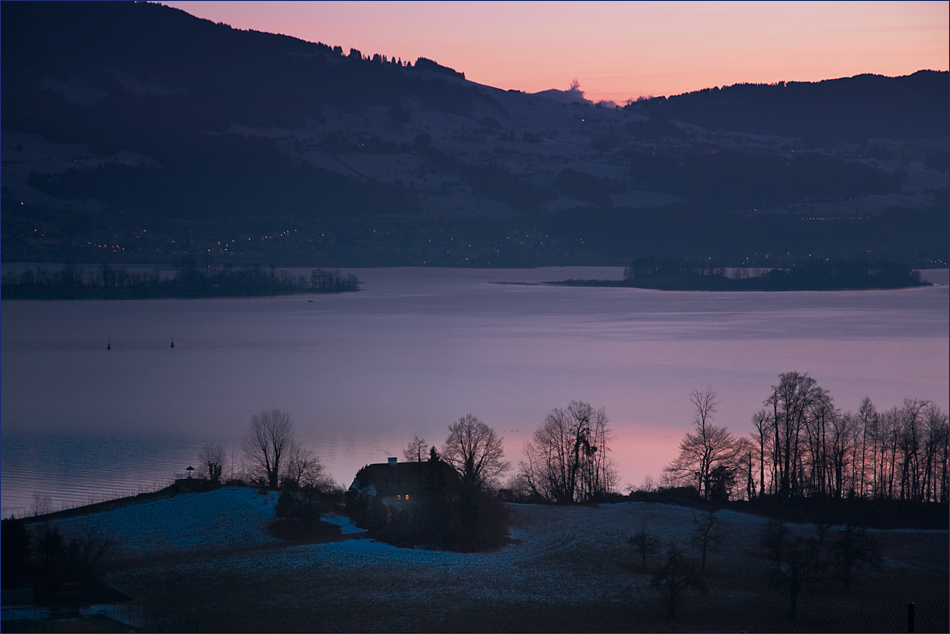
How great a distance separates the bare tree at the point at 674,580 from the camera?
35.1 ft

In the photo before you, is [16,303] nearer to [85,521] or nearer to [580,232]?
[85,521]

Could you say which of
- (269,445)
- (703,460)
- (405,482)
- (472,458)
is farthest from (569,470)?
(269,445)

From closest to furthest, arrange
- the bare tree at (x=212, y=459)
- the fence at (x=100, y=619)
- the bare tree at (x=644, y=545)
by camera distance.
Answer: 1. the fence at (x=100, y=619)
2. the bare tree at (x=644, y=545)
3. the bare tree at (x=212, y=459)

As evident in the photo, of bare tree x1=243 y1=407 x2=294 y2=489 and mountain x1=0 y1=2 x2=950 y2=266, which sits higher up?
mountain x1=0 y1=2 x2=950 y2=266

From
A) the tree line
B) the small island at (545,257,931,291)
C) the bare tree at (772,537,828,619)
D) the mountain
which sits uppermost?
the mountain

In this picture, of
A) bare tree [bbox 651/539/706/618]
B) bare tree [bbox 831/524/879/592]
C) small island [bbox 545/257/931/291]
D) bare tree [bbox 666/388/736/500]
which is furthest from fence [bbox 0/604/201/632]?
small island [bbox 545/257/931/291]

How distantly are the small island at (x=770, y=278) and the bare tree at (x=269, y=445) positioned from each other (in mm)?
71924

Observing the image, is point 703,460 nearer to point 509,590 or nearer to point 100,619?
point 509,590

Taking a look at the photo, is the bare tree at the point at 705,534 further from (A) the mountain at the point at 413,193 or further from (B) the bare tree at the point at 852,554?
(A) the mountain at the point at 413,193

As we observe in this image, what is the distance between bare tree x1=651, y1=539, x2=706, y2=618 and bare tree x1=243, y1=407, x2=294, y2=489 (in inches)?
332

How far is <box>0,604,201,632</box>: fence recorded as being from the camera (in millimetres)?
8656

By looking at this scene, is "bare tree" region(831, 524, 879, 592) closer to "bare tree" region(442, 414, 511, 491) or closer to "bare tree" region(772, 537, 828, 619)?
"bare tree" region(772, 537, 828, 619)

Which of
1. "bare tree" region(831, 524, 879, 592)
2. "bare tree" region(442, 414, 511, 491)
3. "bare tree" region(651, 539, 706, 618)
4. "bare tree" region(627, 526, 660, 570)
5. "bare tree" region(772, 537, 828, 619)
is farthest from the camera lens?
"bare tree" region(442, 414, 511, 491)

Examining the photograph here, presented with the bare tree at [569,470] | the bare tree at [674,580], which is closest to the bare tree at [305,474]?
the bare tree at [569,470]
